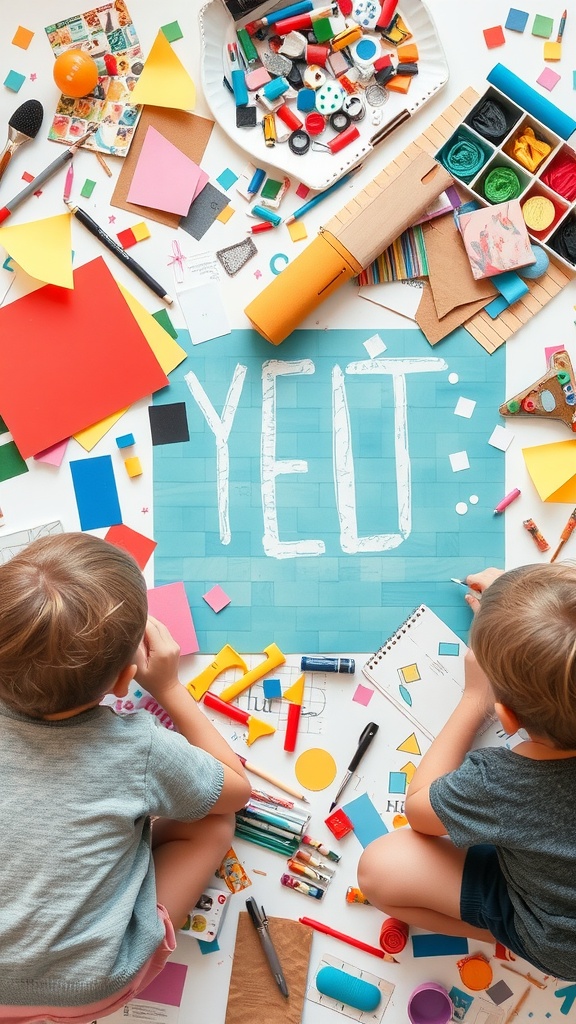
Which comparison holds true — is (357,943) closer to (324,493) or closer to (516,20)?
(324,493)

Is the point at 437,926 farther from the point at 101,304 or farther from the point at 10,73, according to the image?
the point at 10,73

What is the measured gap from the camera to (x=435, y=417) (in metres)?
1.12

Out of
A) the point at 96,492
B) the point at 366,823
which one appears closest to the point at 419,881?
the point at 366,823

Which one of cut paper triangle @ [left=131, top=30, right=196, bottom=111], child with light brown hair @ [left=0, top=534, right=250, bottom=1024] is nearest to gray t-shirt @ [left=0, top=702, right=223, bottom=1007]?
child with light brown hair @ [left=0, top=534, right=250, bottom=1024]

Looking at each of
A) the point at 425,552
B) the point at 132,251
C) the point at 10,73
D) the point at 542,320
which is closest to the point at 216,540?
the point at 425,552

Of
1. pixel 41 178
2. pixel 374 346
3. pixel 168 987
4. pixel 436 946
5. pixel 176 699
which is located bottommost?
pixel 168 987

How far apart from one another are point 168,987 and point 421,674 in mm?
526

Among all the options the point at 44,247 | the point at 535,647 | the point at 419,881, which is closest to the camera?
the point at 535,647

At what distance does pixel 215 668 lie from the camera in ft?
3.62

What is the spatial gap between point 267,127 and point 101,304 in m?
0.33

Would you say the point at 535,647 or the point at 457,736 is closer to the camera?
the point at 535,647

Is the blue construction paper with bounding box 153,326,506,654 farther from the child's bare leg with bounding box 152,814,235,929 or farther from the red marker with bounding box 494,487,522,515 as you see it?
the child's bare leg with bounding box 152,814,235,929

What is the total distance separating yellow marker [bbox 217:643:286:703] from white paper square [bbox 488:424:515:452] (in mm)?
405

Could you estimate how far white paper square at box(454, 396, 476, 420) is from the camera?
1.12 m
